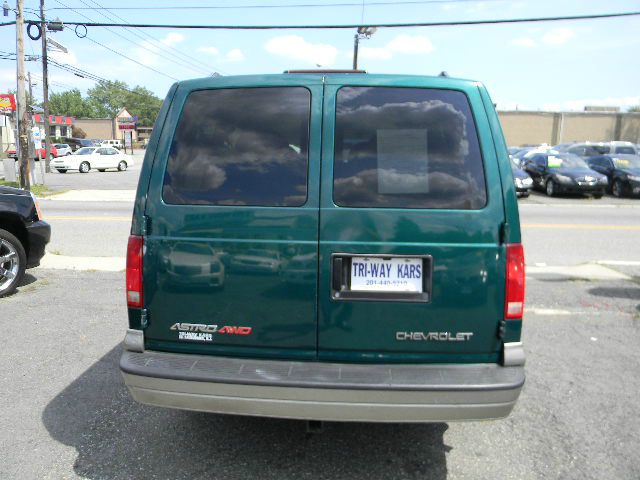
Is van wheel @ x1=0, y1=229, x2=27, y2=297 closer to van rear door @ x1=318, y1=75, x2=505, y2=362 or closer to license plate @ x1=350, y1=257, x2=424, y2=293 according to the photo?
van rear door @ x1=318, y1=75, x2=505, y2=362

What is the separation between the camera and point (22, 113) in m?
19.3

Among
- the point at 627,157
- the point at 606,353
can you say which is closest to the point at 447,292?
the point at 606,353

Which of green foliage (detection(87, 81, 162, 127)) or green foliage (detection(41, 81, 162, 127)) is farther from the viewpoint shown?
green foliage (detection(87, 81, 162, 127))

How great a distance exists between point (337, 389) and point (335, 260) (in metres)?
0.61

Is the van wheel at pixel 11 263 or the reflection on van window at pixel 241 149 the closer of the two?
the reflection on van window at pixel 241 149

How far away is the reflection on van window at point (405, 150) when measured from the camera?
8.85 ft

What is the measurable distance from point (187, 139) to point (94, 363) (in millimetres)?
2474

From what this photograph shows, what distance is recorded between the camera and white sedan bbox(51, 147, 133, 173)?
3194cm

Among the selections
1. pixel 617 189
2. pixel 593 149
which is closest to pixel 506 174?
pixel 617 189

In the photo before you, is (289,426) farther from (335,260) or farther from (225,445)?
(335,260)

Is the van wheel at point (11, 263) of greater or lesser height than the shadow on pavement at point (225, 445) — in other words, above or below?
above

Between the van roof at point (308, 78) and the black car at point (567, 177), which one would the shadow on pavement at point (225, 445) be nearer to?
the van roof at point (308, 78)

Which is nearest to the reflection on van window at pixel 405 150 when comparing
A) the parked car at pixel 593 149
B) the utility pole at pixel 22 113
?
the utility pole at pixel 22 113

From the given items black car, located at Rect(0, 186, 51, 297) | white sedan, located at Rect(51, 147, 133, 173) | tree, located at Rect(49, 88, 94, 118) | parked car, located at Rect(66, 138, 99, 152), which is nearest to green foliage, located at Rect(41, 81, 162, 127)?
tree, located at Rect(49, 88, 94, 118)
